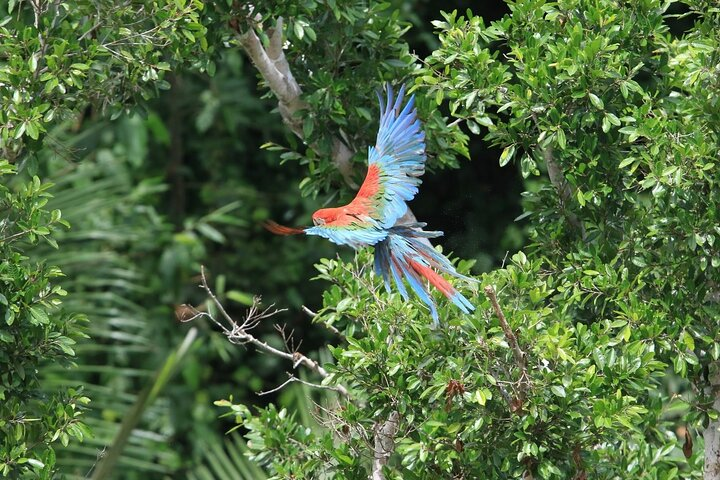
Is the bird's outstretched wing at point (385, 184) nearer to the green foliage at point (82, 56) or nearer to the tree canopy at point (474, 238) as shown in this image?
the tree canopy at point (474, 238)

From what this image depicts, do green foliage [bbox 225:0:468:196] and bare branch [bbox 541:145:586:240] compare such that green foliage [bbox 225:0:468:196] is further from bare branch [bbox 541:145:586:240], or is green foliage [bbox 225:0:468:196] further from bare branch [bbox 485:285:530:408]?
bare branch [bbox 485:285:530:408]

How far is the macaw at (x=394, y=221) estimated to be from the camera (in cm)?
287

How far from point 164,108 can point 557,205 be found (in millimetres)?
3832

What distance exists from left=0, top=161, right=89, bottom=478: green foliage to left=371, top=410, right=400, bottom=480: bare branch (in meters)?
0.75

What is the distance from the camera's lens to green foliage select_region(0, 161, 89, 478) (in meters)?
2.86

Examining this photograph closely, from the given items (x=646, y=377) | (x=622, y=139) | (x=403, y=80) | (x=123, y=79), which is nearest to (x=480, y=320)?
(x=646, y=377)

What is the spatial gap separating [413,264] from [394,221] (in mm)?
134

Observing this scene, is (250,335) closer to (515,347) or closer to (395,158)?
(395,158)

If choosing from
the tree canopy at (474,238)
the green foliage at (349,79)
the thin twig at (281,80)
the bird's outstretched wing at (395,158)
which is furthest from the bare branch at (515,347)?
the thin twig at (281,80)

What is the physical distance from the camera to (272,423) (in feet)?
10.5

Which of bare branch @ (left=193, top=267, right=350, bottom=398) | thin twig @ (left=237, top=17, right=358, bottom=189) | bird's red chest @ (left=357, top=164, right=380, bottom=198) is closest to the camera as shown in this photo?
bare branch @ (left=193, top=267, right=350, bottom=398)

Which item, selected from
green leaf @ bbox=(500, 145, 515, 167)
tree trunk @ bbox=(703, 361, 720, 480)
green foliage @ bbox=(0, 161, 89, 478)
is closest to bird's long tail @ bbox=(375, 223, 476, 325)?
green leaf @ bbox=(500, 145, 515, 167)

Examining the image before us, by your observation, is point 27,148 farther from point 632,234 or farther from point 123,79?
point 632,234

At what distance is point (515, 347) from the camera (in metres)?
2.64
